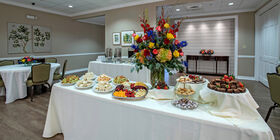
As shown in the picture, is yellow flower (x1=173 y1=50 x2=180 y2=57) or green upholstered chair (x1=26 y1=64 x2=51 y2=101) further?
green upholstered chair (x1=26 y1=64 x2=51 y2=101)

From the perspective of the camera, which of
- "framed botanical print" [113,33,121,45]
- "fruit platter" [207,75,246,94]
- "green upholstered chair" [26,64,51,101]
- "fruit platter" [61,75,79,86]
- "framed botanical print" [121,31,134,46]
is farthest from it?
"framed botanical print" [113,33,121,45]

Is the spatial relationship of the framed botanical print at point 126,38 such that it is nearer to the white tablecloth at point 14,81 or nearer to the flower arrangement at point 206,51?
the white tablecloth at point 14,81

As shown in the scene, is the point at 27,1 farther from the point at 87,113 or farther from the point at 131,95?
the point at 131,95

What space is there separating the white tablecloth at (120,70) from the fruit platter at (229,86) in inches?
115

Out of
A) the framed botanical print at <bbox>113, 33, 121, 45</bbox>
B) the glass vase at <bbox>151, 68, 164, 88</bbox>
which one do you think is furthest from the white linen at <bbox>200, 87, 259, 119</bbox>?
the framed botanical print at <bbox>113, 33, 121, 45</bbox>

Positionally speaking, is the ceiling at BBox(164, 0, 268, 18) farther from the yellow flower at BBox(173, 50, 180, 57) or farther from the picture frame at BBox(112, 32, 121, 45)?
the yellow flower at BBox(173, 50, 180, 57)

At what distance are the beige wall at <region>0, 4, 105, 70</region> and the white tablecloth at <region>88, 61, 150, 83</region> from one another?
11.0 feet

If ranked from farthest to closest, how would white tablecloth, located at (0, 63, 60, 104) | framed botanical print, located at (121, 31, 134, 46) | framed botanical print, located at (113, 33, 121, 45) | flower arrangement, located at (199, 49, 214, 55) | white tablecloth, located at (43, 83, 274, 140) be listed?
flower arrangement, located at (199, 49, 214, 55) < framed botanical print, located at (113, 33, 121, 45) < framed botanical print, located at (121, 31, 134, 46) < white tablecloth, located at (0, 63, 60, 104) < white tablecloth, located at (43, 83, 274, 140)

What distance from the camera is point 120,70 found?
15.1 feet

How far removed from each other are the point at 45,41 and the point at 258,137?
7.77m

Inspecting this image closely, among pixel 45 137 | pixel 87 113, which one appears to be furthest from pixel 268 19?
pixel 45 137

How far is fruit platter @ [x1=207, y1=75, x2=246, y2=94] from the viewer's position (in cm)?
121

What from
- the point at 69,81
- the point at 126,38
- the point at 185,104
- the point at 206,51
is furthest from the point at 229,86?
the point at 206,51

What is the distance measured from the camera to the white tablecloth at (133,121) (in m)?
1.09
